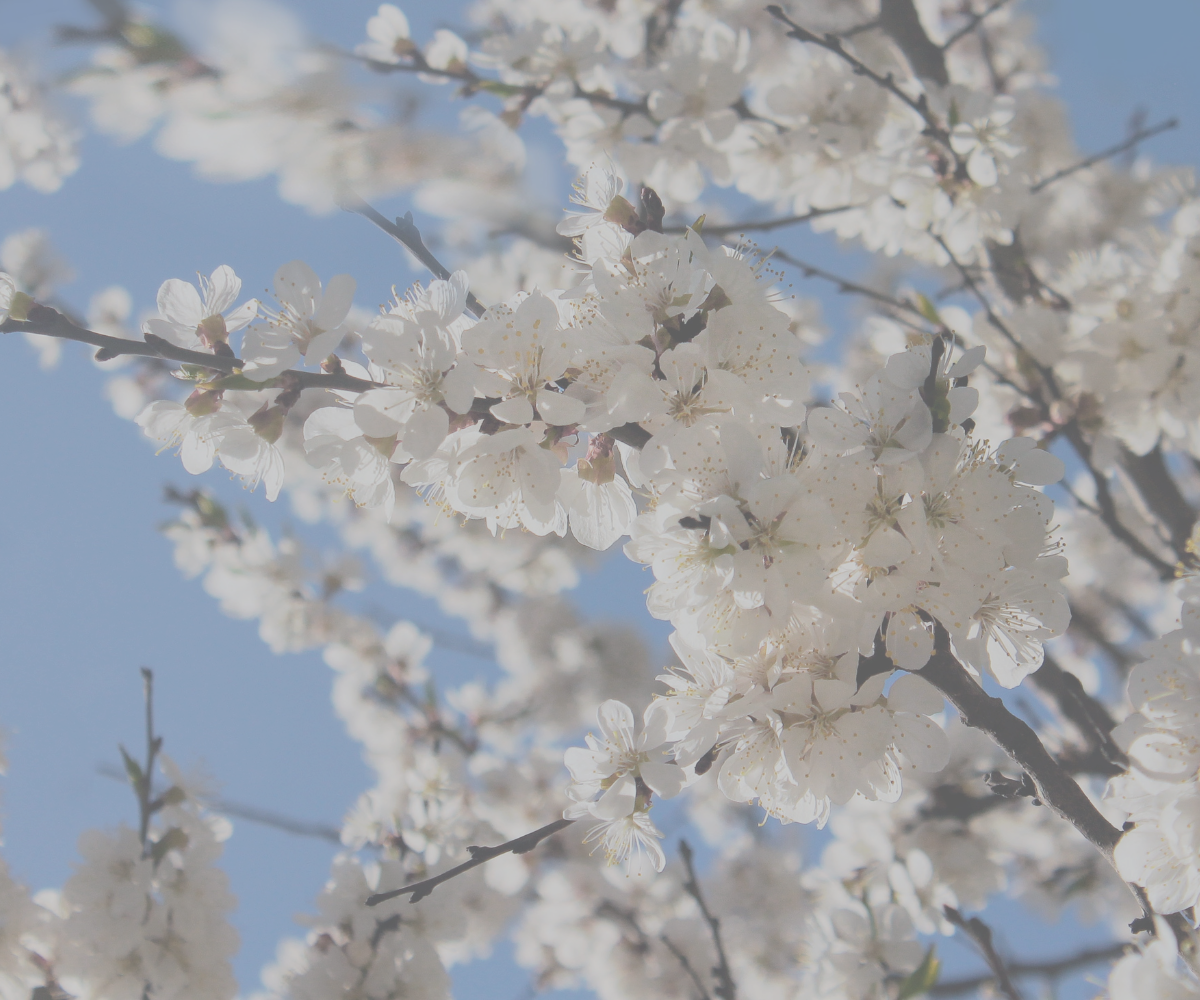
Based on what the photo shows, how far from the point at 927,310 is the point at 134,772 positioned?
271 centimetres

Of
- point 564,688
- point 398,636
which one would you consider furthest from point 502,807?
point 564,688

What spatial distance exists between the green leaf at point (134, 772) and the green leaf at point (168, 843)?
184 mm

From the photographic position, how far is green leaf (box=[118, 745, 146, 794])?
7.38 ft

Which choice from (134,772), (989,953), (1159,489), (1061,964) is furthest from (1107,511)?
(134,772)

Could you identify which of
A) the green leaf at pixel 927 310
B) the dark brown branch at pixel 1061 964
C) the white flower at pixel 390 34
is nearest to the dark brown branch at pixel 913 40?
the green leaf at pixel 927 310

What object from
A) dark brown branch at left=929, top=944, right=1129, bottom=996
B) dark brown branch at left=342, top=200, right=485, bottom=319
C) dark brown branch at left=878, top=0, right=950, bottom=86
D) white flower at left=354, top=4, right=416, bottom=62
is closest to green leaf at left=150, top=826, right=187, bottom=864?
dark brown branch at left=342, top=200, right=485, bottom=319

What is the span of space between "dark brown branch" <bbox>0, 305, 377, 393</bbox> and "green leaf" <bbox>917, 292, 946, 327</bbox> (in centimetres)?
171

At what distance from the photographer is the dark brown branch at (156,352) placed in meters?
1.26

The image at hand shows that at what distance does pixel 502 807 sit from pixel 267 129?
3.91 meters

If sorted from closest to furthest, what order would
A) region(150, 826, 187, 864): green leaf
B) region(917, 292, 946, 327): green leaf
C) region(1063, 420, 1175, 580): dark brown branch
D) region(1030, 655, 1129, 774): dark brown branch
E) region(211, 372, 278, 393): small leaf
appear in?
region(211, 372, 278, 393): small leaf
region(1030, 655, 1129, 774): dark brown branch
region(1063, 420, 1175, 580): dark brown branch
region(917, 292, 946, 327): green leaf
region(150, 826, 187, 864): green leaf

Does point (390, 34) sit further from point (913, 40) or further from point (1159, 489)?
point (1159, 489)

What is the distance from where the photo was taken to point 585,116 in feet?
9.32

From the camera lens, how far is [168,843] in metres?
2.42

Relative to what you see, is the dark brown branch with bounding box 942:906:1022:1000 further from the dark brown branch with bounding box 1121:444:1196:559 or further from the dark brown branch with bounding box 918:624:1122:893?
the dark brown branch with bounding box 1121:444:1196:559
